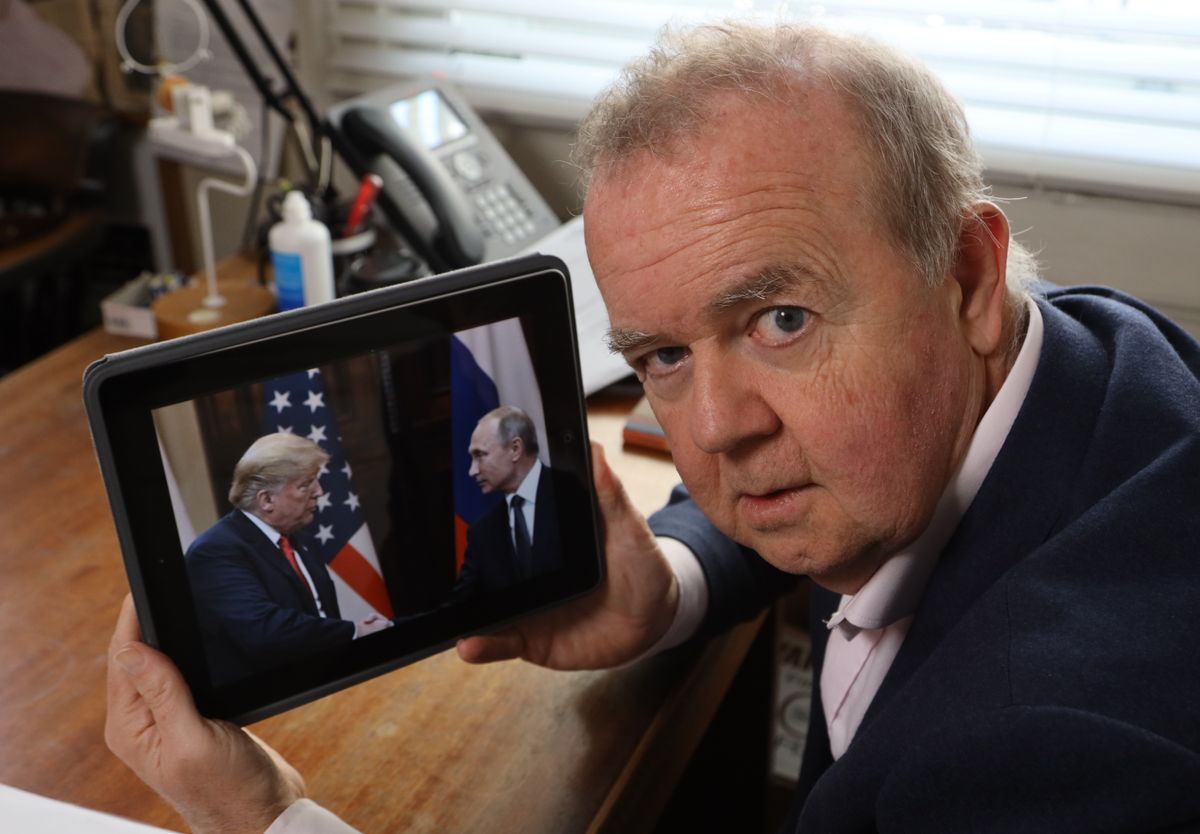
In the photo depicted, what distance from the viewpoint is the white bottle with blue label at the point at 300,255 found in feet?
4.70

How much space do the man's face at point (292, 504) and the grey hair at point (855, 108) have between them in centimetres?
30

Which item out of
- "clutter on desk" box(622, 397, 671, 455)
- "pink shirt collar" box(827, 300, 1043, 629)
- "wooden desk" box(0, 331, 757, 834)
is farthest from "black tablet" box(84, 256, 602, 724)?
"clutter on desk" box(622, 397, 671, 455)

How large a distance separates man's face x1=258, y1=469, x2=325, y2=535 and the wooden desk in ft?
0.76

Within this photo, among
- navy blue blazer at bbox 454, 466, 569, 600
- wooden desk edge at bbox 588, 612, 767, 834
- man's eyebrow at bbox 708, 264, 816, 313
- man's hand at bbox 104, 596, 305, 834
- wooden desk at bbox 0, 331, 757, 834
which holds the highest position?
man's eyebrow at bbox 708, 264, 816, 313

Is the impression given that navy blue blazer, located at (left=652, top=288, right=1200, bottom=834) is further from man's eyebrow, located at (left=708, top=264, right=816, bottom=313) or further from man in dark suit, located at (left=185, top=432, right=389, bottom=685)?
man in dark suit, located at (left=185, top=432, right=389, bottom=685)

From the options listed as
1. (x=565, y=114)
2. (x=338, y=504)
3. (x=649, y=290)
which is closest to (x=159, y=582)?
(x=338, y=504)

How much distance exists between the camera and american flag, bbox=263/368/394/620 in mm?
771

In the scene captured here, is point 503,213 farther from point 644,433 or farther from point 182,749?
point 182,749

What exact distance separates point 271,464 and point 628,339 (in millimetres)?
258

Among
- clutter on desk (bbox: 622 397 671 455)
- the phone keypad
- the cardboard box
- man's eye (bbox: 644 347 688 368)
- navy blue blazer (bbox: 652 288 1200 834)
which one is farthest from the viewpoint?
the phone keypad

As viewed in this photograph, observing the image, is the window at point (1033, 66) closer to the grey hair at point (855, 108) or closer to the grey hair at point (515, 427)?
the grey hair at point (855, 108)

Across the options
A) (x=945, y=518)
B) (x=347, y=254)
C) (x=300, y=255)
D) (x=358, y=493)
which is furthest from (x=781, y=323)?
(x=347, y=254)

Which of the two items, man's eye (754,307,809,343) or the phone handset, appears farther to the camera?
the phone handset

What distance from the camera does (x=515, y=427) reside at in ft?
2.84
